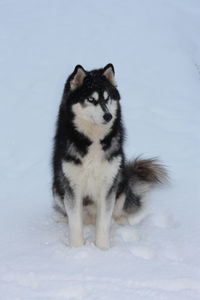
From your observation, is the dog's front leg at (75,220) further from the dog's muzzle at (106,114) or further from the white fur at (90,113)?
the dog's muzzle at (106,114)

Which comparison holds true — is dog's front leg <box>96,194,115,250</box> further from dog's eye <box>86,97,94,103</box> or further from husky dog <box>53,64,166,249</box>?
dog's eye <box>86,97,94,103</box>

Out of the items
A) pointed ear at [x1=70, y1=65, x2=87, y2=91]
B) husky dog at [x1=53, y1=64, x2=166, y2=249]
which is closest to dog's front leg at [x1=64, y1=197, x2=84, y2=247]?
husky dog at [x1=53, y1=64, x2=166, y2=249]

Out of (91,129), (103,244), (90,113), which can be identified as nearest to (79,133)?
(91,129)

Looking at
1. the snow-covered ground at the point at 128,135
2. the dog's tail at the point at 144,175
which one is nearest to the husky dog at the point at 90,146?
the snow-covered ground at the point at 128,135

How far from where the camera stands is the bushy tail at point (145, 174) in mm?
5531

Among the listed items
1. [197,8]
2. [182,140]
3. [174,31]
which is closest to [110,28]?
[174,31]

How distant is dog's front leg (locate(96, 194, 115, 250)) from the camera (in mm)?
4547

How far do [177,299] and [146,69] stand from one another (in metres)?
6.08

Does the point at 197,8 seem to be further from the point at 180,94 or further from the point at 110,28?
the point at 180,94

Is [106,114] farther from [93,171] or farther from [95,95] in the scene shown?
[93,171]

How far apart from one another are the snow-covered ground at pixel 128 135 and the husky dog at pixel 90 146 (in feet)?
1.01

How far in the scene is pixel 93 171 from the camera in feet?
14.6

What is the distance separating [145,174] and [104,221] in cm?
121

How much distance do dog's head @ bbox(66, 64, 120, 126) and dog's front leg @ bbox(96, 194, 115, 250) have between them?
2.25 feet
